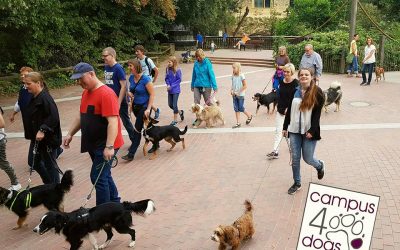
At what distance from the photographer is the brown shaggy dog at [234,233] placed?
4.35 m

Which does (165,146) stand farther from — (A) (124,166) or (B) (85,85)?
(B) (85,85)

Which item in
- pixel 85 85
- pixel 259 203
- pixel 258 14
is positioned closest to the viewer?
pixel 85 85

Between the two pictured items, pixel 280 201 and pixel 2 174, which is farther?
pixel 2 174

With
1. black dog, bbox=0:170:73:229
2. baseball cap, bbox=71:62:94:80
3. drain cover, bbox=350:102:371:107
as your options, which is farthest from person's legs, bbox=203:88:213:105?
baseball cap, bbox=71:62:94:80

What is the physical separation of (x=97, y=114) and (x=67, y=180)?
104 cm

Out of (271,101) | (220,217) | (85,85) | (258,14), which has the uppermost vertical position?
(258,14)

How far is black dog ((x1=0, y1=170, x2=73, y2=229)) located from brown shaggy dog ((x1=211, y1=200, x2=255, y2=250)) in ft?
6.73

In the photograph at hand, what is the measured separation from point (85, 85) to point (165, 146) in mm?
4510

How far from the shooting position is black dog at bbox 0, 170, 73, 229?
16.6 feet

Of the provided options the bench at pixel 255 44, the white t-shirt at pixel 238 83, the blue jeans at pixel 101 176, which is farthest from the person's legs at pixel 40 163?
the bench at pixel 255 44

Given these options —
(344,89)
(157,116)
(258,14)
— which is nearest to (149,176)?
(157,116)

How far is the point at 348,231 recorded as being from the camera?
3.32 m

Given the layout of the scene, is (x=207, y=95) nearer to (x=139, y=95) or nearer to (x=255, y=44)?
(x=139, y=95)

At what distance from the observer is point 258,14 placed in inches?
1778
